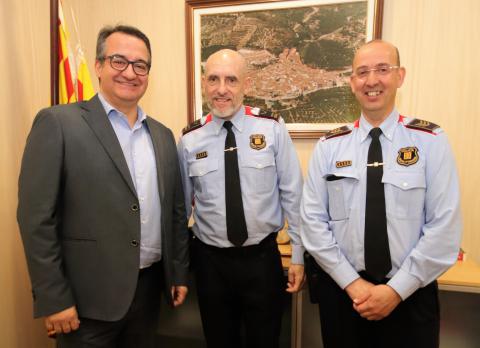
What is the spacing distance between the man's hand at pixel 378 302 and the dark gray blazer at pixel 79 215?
82cm

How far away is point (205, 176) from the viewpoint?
1.54 meters

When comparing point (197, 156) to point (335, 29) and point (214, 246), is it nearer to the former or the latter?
point (214, 246)

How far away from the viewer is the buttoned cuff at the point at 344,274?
124 centimetres

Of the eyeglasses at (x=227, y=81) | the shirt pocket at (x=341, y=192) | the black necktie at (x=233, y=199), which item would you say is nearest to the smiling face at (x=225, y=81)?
the eyeglasses at (x=227, y=81)

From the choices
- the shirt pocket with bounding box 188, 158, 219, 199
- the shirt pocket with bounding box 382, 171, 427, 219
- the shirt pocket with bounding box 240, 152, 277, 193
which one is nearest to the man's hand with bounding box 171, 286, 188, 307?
the shirt pocket with bounding box 188, 158, 219, 199

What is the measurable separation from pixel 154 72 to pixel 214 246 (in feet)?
4.61

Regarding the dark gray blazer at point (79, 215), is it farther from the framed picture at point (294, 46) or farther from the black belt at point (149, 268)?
the framed picture at point (294, 46)

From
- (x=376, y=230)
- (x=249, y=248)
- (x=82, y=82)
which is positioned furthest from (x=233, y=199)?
(x=82, y=82)

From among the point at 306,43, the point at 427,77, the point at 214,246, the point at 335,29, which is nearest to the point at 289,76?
the point at 306,43

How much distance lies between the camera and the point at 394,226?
1.22 meters

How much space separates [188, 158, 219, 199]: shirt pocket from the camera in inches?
60.3

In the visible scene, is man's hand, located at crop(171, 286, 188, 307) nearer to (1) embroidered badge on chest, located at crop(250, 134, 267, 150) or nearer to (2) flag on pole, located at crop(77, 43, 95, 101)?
(1) embroidered badge on chest, located at crop(250, 134, 267, 150)

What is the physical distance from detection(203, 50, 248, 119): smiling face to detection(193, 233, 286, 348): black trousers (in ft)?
2.05

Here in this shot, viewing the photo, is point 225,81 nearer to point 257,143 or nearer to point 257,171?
point 257,143
